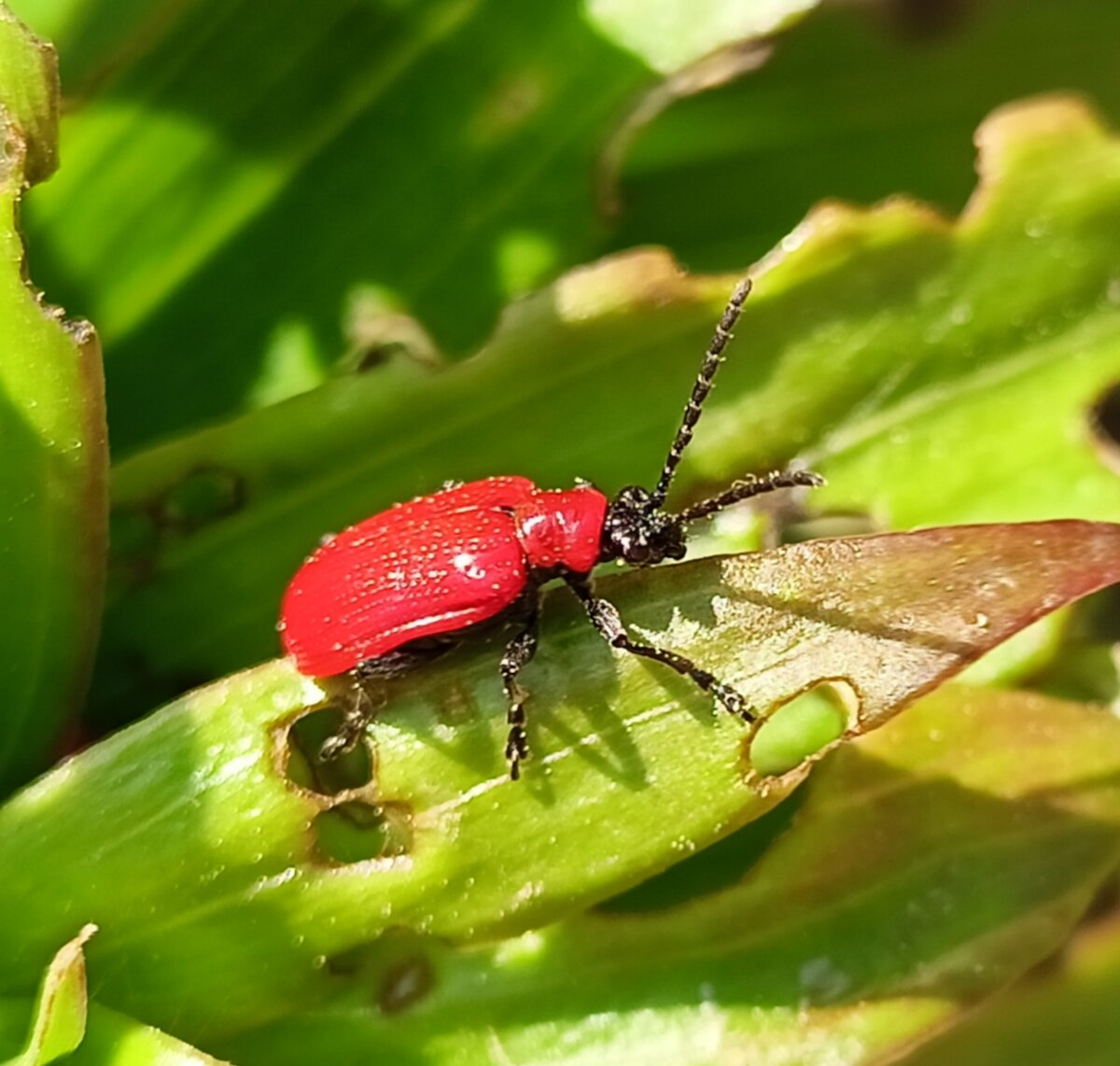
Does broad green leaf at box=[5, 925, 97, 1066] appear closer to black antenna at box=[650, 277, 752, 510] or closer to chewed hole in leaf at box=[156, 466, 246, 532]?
chewed hole in leaf at box=[156, 466, 246, 532]

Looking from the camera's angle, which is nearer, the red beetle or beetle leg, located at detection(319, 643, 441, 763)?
beetle leg, located at detection(319, 643, 441, 763)

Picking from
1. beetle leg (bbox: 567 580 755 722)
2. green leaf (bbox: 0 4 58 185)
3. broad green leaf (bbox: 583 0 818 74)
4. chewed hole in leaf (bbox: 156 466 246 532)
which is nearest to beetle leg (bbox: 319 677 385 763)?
beetle leg (bbox: 567 580 755 722)

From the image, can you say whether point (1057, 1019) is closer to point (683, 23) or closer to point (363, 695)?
point (363, 695)

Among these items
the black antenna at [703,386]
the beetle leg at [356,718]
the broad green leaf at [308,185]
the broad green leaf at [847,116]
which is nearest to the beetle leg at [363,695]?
the beetle leg at [356,718]

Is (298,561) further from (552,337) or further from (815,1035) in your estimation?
(815,1035)

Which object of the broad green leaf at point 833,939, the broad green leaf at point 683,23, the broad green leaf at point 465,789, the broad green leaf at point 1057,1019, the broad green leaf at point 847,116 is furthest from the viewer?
the broad green leaf at point 847,116

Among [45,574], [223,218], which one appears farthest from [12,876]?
[223,218]

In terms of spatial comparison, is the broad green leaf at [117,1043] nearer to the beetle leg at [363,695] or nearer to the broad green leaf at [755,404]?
the beetle leg at [363,695]
